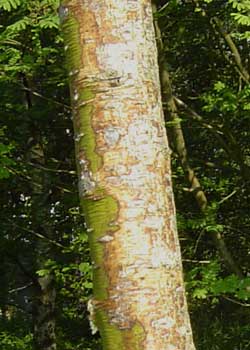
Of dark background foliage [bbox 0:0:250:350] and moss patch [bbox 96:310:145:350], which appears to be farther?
dark background foliage [bbox 0:0:250:350]

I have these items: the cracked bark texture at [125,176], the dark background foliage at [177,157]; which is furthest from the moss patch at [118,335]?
the dark background foliage at [177,157]

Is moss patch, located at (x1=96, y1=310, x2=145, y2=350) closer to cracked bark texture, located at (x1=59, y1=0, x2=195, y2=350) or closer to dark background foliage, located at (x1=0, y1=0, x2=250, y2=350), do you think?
cracked bark texture, located at (x1=59, y1=0, x2=195, y2=350)

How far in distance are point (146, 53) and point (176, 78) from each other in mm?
6788

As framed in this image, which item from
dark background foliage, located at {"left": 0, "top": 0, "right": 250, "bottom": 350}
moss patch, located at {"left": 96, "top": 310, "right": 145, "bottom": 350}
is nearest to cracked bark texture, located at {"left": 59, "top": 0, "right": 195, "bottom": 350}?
moss patch, located at {"left": 96, "top": 310, "right": 145, "bottom": 350}

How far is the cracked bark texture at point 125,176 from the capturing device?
1488 millimetres

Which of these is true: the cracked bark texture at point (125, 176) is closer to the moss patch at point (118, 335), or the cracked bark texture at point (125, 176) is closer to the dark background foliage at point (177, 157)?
the moss patch at point (118, 335)

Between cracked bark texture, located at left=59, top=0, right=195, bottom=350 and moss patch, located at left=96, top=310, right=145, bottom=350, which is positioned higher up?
cracked bark texture, located at left=59, top=0, right=195, bottom=350

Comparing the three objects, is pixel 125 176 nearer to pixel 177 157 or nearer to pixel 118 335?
pixel 118 335

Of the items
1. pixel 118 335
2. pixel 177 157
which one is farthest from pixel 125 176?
pixel 177 157

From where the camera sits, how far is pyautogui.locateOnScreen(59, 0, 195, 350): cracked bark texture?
149 centimetres

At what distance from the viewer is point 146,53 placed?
1603 mm

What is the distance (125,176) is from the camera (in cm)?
153

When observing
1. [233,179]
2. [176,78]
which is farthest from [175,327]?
[176,78]

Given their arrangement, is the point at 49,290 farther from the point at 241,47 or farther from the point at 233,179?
the point at 241,47
